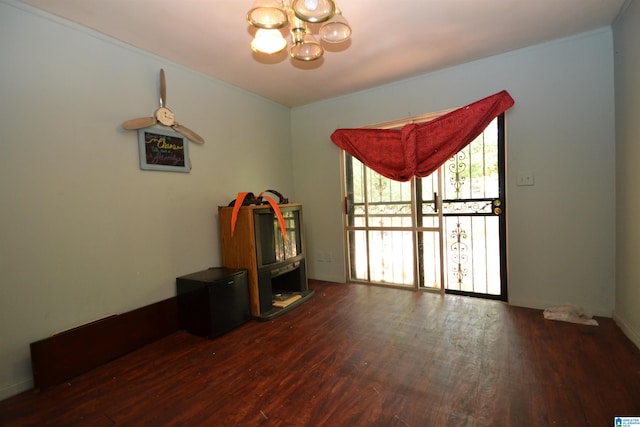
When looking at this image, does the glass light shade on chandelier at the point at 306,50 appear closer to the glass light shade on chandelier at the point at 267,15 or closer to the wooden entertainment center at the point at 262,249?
the glass light shade on chandelier at the point at 267,15

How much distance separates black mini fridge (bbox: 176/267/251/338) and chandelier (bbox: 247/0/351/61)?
5.83ft

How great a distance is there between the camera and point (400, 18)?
2.00 meters

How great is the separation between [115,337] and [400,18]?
3074 millimetres

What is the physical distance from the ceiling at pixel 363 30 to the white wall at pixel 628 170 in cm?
26

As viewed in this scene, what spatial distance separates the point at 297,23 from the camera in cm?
157

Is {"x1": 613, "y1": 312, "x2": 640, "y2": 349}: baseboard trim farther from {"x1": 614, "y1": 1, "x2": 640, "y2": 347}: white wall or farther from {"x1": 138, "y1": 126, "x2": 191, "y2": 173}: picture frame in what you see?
{"x1": 138, "y1": 126, "x2": 191, "y2": 173}: picture frame

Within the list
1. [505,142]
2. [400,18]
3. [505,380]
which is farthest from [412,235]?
[400,18]

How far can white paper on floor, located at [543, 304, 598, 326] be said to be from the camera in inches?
90.0

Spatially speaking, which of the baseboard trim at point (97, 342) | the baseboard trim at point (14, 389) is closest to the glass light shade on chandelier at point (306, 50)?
the baseboard trim at point (97, 342)

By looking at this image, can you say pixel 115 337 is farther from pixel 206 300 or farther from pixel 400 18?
pixel 400 18

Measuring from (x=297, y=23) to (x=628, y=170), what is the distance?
2.51 metres

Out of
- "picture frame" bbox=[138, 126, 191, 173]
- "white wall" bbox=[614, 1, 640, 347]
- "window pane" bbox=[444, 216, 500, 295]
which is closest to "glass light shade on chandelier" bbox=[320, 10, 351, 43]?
"picture frame" bbox=[138, 126, 191, 173]

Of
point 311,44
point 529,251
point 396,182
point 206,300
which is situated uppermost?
point 311,44

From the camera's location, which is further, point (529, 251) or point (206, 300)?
point (529, 251)
